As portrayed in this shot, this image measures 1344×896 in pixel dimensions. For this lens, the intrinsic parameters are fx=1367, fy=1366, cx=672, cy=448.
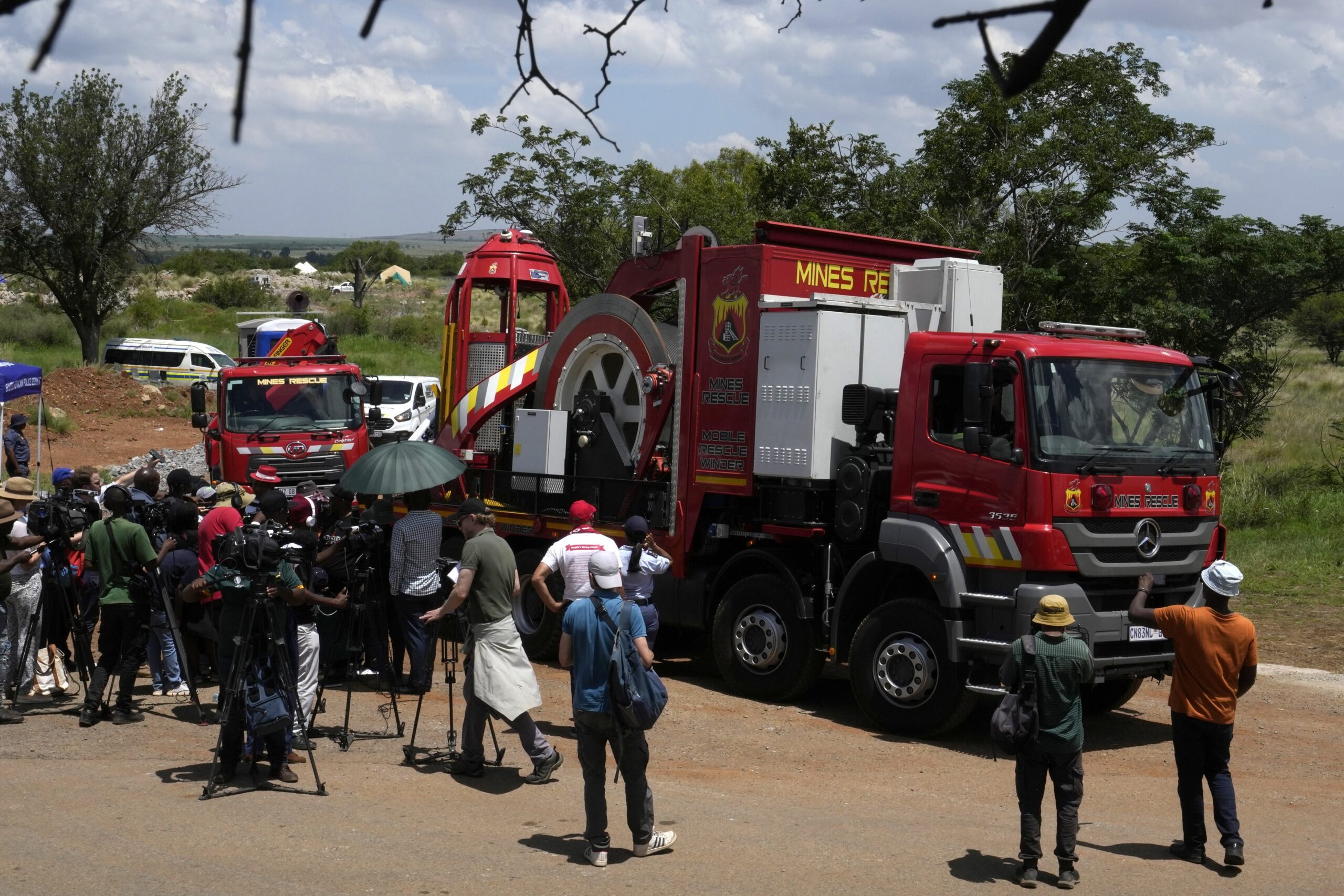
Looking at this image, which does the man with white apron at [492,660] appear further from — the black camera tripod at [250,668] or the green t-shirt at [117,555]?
the green t-shirt at [117,555]

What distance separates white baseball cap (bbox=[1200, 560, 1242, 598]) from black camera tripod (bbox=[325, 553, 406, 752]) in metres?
5.30

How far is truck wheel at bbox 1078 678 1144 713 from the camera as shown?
11.1m

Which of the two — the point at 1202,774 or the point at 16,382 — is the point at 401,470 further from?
the point at 16,382

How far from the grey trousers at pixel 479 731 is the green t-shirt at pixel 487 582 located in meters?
0.33

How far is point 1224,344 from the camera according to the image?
21.8 meters

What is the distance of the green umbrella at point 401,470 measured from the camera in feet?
33.1

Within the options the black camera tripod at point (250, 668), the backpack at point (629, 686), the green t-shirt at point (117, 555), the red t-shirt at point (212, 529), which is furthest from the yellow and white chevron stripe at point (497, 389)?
the backpack at point (629, 686)

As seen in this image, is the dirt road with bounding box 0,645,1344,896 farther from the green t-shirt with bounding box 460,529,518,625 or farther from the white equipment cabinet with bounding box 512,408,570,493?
the white equipment cabinet with bounding box 512,408,570,493

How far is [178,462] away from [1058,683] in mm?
23405

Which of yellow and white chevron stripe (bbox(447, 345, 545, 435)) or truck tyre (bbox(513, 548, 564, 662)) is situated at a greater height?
yellow and white chevron stripe (bbox(447, 345, 545, 435))

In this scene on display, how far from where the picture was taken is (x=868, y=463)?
10383 mm

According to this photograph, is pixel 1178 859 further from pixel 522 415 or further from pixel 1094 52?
pixel 1094 52

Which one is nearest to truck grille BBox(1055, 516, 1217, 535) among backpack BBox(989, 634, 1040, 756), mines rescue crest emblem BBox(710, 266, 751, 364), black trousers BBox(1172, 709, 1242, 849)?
black trousers BBox(1172, 709, 1242, 849)

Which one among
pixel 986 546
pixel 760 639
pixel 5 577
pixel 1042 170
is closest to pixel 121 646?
pixel 5 577
